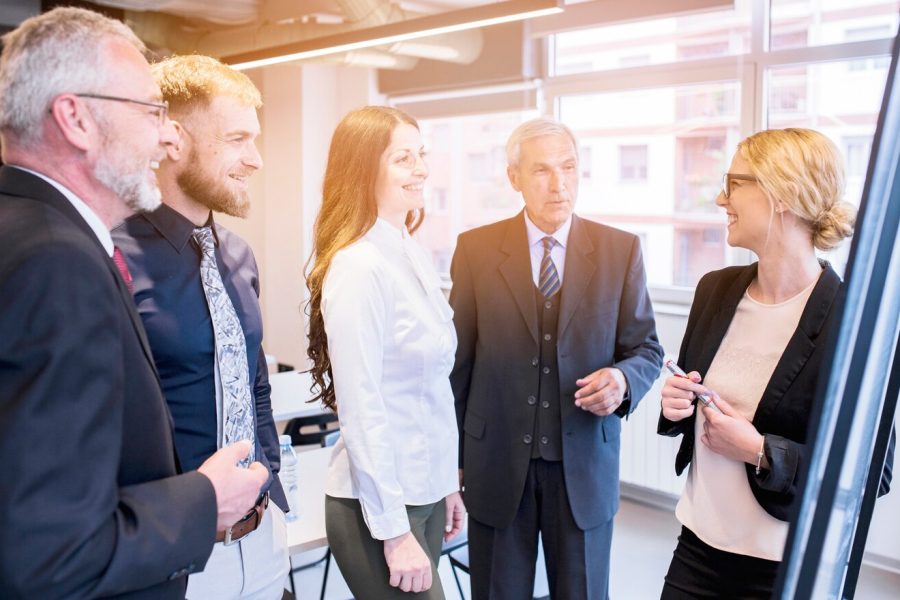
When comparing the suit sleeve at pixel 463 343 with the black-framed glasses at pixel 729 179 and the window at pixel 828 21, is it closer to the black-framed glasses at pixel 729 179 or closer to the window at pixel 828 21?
the black-framed glasses at pixel 729 179

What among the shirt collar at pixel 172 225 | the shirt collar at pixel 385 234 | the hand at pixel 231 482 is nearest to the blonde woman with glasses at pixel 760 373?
the shirt collar at pixel 385 234

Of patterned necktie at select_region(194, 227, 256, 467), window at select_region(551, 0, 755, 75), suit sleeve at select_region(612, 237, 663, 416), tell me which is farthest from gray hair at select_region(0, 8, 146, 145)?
window at select_region(551, 0, 755, 75)

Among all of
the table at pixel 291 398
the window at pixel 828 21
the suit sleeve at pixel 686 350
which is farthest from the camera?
the window at pixel 828 21

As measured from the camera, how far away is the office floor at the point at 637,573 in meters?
3.94

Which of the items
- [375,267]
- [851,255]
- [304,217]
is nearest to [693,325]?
[375,267]

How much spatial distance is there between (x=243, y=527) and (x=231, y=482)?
46cm

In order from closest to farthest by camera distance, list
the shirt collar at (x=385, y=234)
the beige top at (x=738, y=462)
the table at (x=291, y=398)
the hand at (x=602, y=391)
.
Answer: the beige top at (x=738, y=462)
the shirt collar at (x=385, y=234)
the hand at (x=602, y=391)
the table at (x=291, y=398)

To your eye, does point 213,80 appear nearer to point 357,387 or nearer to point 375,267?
point 375,267

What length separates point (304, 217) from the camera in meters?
7.00

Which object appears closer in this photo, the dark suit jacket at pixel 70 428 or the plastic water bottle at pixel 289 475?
the dark suit jacket at pixel 70 428

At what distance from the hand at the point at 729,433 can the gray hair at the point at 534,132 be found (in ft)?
3.60

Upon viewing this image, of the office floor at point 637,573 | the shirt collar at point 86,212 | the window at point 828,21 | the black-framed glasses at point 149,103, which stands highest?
the window at point 828,21

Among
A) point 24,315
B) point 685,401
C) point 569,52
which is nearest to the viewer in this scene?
point 24,315

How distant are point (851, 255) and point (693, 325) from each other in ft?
5.24
